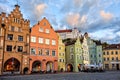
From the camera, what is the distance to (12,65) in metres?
48.8

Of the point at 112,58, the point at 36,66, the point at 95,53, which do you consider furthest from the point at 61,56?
the point at 112,58

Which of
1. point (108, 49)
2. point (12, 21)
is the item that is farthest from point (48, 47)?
point (108, 49)

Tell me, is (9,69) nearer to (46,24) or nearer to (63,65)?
(46,24)

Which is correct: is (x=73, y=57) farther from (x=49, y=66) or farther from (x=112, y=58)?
(x=112, y=58)

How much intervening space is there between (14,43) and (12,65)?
5.92m

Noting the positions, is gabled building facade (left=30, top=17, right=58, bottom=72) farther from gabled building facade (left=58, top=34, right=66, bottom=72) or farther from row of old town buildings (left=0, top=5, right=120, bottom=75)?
gabled building facade (left=58, top=34, right=66, bottom=72)

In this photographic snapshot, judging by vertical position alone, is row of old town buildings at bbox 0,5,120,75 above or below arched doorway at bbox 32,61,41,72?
above

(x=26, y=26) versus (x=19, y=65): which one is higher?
(x=26, y=26)

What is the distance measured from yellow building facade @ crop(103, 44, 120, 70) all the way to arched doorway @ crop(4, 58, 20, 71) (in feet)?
179

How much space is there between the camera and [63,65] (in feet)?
224

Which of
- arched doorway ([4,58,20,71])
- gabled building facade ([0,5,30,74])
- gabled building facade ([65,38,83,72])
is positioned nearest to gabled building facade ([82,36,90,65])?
gabled building facade ([65,38,83,72])

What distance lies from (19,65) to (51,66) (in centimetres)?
1296

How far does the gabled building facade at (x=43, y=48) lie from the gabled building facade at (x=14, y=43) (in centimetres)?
249

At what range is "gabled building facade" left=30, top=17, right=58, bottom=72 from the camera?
175 feet
